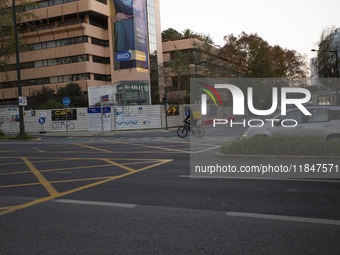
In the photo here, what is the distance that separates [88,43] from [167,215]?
55.0m

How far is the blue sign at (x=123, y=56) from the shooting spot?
5512 cm

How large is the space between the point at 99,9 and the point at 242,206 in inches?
2197

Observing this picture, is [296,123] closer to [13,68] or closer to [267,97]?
[267,97]

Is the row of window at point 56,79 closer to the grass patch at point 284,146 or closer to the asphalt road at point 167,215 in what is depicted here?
the grass patch at point 284,146

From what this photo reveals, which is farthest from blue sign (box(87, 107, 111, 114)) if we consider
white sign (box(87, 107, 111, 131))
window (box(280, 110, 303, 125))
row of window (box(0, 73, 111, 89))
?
row of window (box(0, 73, 111, 89))

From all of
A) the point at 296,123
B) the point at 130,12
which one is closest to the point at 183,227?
the point at 296,123

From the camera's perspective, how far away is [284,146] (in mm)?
10531

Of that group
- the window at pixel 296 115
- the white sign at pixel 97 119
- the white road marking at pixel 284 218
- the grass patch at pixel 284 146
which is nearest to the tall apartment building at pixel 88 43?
the white sign at pixel 97 119

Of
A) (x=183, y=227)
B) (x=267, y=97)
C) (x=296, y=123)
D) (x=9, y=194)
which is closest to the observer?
(x=183, y=227)

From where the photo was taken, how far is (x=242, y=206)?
568cm

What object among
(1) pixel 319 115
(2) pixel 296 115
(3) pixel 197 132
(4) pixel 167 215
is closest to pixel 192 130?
(3) pixel 197 132

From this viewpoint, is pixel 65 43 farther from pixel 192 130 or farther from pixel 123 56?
pixel 192 130

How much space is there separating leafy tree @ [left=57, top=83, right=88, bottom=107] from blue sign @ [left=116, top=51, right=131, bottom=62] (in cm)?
788

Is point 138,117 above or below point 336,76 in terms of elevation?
below
